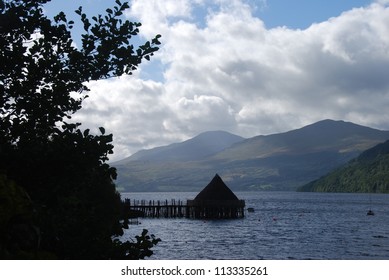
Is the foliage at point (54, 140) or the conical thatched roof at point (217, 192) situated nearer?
the foliage at point (54, 140)

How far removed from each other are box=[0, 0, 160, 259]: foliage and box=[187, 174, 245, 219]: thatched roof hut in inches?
2998

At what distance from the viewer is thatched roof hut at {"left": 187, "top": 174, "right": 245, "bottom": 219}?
8757 centimetres

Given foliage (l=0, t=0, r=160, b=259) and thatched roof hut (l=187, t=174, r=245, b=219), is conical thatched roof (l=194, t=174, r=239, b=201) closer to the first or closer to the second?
thatched roof hut (l=187, t=174, r=245, b=219)

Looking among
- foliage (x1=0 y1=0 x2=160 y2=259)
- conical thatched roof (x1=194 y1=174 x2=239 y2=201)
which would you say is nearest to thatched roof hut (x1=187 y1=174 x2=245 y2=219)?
conical thatched roof (x1=194 y1=174 x2=239 y2=201)

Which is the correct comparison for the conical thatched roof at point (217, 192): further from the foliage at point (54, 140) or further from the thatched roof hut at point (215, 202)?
the foliage at point (54, 140)

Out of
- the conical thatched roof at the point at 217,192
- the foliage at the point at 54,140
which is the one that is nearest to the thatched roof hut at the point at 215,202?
the conical thatched roof at the point at 217,192

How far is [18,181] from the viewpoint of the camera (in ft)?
36.0

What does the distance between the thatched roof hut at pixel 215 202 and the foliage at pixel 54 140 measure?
250 ft

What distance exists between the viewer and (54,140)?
35.9 feet

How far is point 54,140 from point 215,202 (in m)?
77.2

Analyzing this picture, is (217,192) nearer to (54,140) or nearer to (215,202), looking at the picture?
(215,202)

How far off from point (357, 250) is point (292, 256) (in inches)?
355

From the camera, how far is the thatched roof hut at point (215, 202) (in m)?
87.6

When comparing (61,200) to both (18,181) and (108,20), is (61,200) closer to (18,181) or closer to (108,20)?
(18,181)
